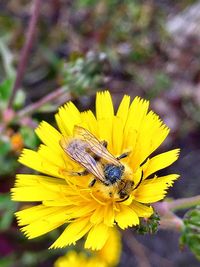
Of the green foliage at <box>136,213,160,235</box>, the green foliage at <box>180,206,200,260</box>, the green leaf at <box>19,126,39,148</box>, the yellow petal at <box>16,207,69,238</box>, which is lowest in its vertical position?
the green foliage at <box>180,206,200,260</box>

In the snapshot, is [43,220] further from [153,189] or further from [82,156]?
[153,189]

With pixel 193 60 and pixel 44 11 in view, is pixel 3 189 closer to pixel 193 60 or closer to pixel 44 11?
pixel 44 11

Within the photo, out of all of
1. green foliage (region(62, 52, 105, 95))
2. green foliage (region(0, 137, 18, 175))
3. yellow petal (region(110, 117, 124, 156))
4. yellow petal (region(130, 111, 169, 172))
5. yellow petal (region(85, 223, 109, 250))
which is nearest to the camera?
yellow petal (region(85, 223, 109, 250))

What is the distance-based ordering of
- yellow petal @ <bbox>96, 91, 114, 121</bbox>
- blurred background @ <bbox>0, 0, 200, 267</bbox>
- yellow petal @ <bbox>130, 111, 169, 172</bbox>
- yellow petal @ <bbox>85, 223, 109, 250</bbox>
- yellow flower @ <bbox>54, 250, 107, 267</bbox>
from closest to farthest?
1. yellow petal @ <bbox>85, 223, 109, 250</bbox>
2. yellow petal @ <bbox>130, 111, 169, 172</bbox>
3. yellow petal @ <bbox>96, 91, 114, 121</bbox>
4. yellow flower @ <bbox>54, 250, 107, 267</bbox>
5. blurred background @ <bbox>0, 0, 200, 267</bbox>

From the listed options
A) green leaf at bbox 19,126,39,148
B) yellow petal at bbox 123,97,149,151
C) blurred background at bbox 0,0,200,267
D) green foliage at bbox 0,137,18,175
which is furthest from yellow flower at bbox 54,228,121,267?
yellow petal at bbox 123,97,149,151

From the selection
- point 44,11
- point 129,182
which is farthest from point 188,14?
point 129,182

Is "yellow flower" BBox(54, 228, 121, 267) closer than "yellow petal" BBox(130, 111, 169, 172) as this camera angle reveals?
No

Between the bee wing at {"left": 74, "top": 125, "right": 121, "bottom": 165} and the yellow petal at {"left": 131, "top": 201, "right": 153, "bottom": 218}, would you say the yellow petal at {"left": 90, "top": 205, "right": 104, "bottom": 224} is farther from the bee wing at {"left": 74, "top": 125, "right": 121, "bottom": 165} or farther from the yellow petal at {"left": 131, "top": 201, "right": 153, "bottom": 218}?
the bee wing at {"left": 74, "top": 125, "right": 121, "bottom": 165}
